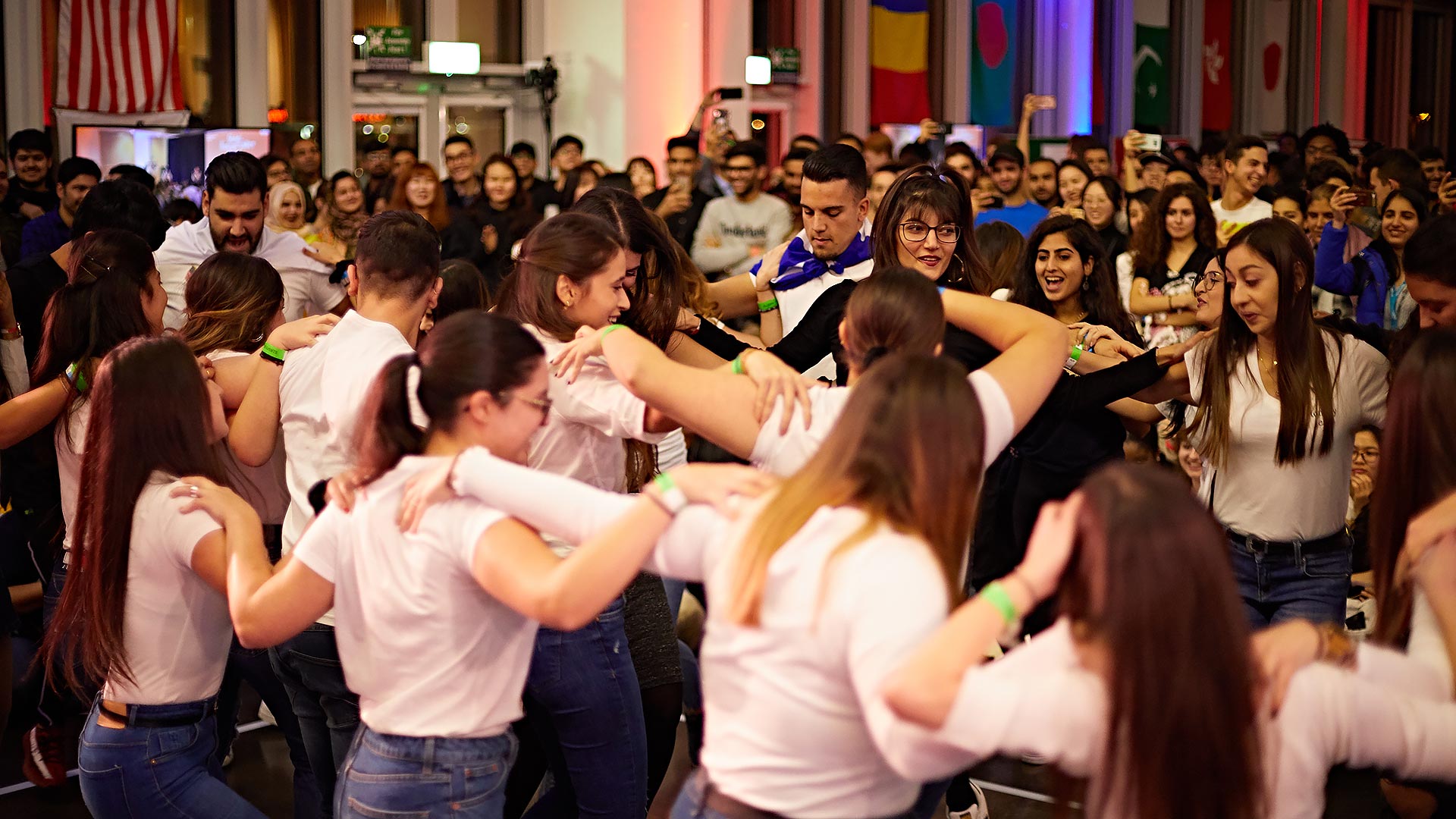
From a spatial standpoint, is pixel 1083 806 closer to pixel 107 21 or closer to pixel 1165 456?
pixel 1165 456

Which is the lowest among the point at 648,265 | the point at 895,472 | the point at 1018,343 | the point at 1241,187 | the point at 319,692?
the point at 319,692

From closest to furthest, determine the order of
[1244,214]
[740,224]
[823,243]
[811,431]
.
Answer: [811,431] < [823,243] < [1244,214] < [740,224]

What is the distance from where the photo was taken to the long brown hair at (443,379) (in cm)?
209

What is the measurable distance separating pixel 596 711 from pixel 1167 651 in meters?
1.32

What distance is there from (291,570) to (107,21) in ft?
31.1

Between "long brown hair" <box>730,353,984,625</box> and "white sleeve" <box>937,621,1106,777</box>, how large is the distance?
14 centimetres

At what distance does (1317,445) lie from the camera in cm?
319

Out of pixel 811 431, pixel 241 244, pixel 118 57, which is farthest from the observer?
pixel 118 57

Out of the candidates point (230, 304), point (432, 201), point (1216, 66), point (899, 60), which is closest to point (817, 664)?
point (230, 304)

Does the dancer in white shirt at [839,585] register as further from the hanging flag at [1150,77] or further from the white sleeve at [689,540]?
the hanging flag at [1150,77]

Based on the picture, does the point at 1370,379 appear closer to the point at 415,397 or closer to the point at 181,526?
the point at 415,397

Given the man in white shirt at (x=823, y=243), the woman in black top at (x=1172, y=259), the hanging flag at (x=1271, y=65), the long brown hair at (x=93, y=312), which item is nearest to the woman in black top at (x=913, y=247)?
the man in white shirt at (x=823, y=243)

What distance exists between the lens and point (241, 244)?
4.71 meters

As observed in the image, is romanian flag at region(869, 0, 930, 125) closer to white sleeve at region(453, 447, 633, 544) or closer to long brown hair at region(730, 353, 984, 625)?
white sleeve at region(453, 447, 633, 544)
